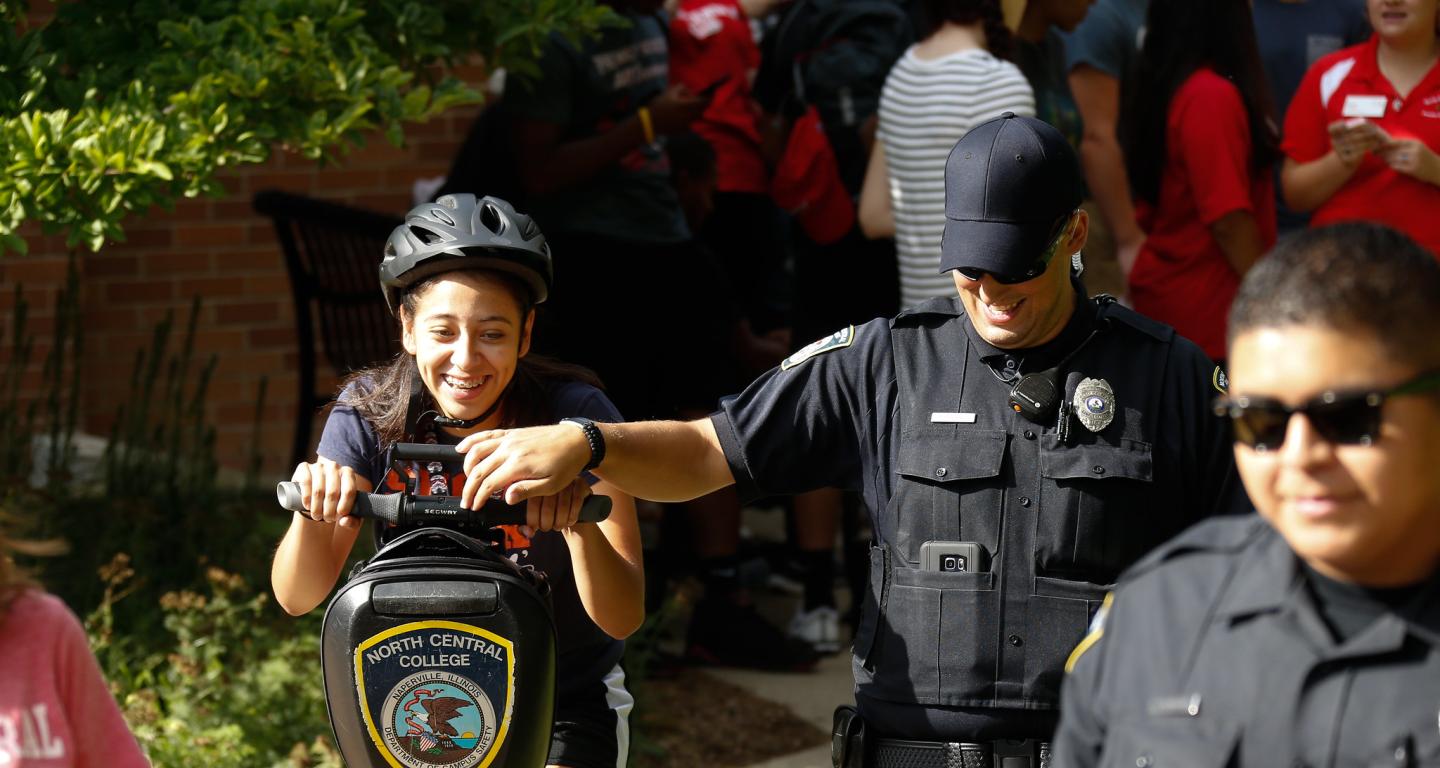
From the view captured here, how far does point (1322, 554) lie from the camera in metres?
1.93

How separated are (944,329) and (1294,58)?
325cm

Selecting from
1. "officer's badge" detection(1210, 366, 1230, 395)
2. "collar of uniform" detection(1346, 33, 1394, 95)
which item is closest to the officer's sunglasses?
"officer's badge" detection(1210, 366, 1230, 395)

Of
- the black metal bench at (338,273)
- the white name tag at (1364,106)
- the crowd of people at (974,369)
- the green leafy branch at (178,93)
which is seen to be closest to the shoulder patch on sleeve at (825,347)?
the crowd of people at (974,369)

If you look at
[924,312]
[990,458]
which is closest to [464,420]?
[924,312]

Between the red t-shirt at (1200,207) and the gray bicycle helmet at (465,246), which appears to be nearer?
the gray bicycle helmet at (465,246)

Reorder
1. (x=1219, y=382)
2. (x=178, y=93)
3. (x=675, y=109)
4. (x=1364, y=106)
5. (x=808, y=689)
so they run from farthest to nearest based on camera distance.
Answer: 1. (x=808, y=689)
2. (x=675, y=109)
3. (x=1364, y=106)
4. (x=178, y=93)
5. (x=1219, y=382)

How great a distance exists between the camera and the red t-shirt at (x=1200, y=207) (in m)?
5.11

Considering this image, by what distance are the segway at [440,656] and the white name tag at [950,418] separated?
2.44ft

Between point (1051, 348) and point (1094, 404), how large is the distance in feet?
0.44

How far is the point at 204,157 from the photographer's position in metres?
4.32

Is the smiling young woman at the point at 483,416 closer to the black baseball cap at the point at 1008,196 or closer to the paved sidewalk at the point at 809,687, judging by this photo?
the black baseball cap at the point at 1008,196

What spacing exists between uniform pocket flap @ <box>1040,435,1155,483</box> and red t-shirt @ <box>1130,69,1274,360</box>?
231 cm

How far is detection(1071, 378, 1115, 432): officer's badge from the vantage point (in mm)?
3000

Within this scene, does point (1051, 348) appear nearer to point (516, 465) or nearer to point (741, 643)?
point (516, 465)
